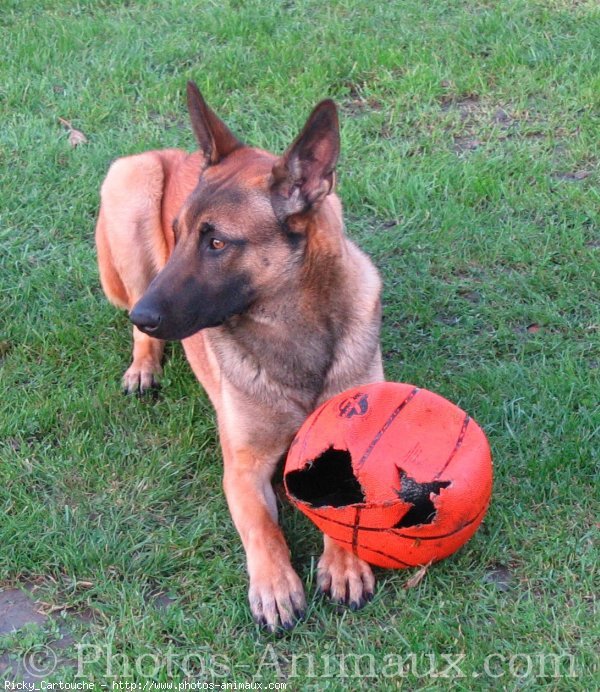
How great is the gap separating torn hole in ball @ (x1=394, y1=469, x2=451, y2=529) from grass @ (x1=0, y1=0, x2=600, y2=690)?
1.35ft

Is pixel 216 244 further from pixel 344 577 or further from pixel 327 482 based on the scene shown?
pixel 344 577

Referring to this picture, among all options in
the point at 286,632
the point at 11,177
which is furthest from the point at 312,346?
the point at 11,177

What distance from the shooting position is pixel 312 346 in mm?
3857

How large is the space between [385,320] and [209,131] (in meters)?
1.71

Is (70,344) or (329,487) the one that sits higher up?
(329,487)

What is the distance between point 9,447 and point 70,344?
0.86 m

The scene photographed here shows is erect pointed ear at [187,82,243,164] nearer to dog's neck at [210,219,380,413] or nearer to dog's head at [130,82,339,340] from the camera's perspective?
dog's head at [130,82,339,340]

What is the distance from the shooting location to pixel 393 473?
3.26 metres

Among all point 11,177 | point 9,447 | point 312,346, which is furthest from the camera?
point 11,177

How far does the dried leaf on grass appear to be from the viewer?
667 cm

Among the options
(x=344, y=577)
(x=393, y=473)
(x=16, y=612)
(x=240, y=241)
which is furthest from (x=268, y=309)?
(x=16, y=612)

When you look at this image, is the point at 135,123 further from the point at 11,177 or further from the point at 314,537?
the point at 314,537

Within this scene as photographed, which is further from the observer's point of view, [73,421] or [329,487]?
[73,421]

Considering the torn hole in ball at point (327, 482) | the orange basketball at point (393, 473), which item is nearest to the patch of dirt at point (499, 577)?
the orange basketball at point (393, 473)
